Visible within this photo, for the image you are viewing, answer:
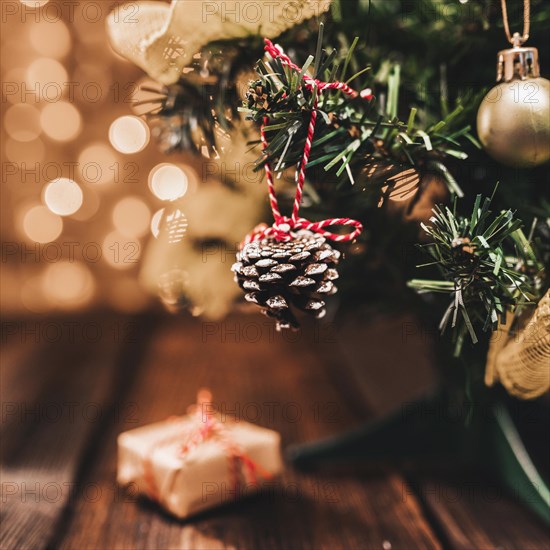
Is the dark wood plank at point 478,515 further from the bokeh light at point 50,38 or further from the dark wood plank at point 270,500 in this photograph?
the bokeh light at point 50,38

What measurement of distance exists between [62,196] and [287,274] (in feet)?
3.40

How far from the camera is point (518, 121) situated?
0.39 m

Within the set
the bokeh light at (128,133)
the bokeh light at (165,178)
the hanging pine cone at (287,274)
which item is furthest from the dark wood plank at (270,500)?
the bokeh light at (128,133)

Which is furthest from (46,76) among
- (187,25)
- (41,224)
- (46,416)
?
(187,25)

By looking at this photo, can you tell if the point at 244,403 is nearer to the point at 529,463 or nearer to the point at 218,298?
the point at 218,298

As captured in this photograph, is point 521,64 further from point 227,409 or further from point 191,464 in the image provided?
point 227,409

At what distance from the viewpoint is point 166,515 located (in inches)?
19.7

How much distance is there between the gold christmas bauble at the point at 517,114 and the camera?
38 centimetres

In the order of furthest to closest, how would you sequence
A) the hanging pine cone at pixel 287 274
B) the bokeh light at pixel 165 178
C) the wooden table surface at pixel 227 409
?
the bokeh light at pixel 165 178, the wooden table surface at pixel 227 409, the hanging pine cone at pixel 287 274

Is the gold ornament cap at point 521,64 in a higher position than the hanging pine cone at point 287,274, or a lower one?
higher

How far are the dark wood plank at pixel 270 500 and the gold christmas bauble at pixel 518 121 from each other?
287mm

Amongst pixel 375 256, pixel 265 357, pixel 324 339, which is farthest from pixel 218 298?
pixel 324 339

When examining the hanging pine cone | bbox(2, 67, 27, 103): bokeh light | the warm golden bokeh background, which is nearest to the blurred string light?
the warm golden bokeh background

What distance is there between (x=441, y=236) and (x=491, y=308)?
51 millimetres
